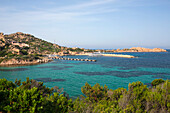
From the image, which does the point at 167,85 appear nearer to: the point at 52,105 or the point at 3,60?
the point at 52,105

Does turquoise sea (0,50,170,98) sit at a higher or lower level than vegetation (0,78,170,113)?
lower

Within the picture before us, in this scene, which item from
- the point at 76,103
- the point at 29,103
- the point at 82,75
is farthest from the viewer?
the point at 82,75

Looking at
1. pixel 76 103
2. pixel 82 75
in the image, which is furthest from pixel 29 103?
pixel 82 75

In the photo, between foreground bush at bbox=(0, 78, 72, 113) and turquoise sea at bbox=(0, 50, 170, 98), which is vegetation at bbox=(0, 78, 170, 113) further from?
turquoise sea at bbox=(0, 50, 170, 98)

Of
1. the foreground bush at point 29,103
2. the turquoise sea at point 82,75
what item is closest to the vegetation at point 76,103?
the foreground bush at point 29,103

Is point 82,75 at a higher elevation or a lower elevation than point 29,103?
lower

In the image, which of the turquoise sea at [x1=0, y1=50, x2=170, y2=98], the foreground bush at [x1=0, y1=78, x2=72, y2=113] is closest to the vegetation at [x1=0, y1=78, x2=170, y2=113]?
the foreground bush at [x1=0, y1=78, x2=72, y2=113]

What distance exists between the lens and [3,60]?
74562 mm

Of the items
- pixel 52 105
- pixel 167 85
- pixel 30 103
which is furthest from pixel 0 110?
pixel 167 85

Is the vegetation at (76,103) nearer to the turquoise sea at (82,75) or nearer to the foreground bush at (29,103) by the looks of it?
the foreground bush at (29,103)

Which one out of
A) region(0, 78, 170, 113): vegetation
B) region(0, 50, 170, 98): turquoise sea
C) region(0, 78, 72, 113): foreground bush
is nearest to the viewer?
region(0, 78, 72, 113): foreground bush

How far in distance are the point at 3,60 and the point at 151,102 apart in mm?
78684

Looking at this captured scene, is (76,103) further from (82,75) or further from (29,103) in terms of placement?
(82,75)

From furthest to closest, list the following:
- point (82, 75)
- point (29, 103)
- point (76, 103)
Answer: point (82, 75), point (76, 103), point (29, 103)
